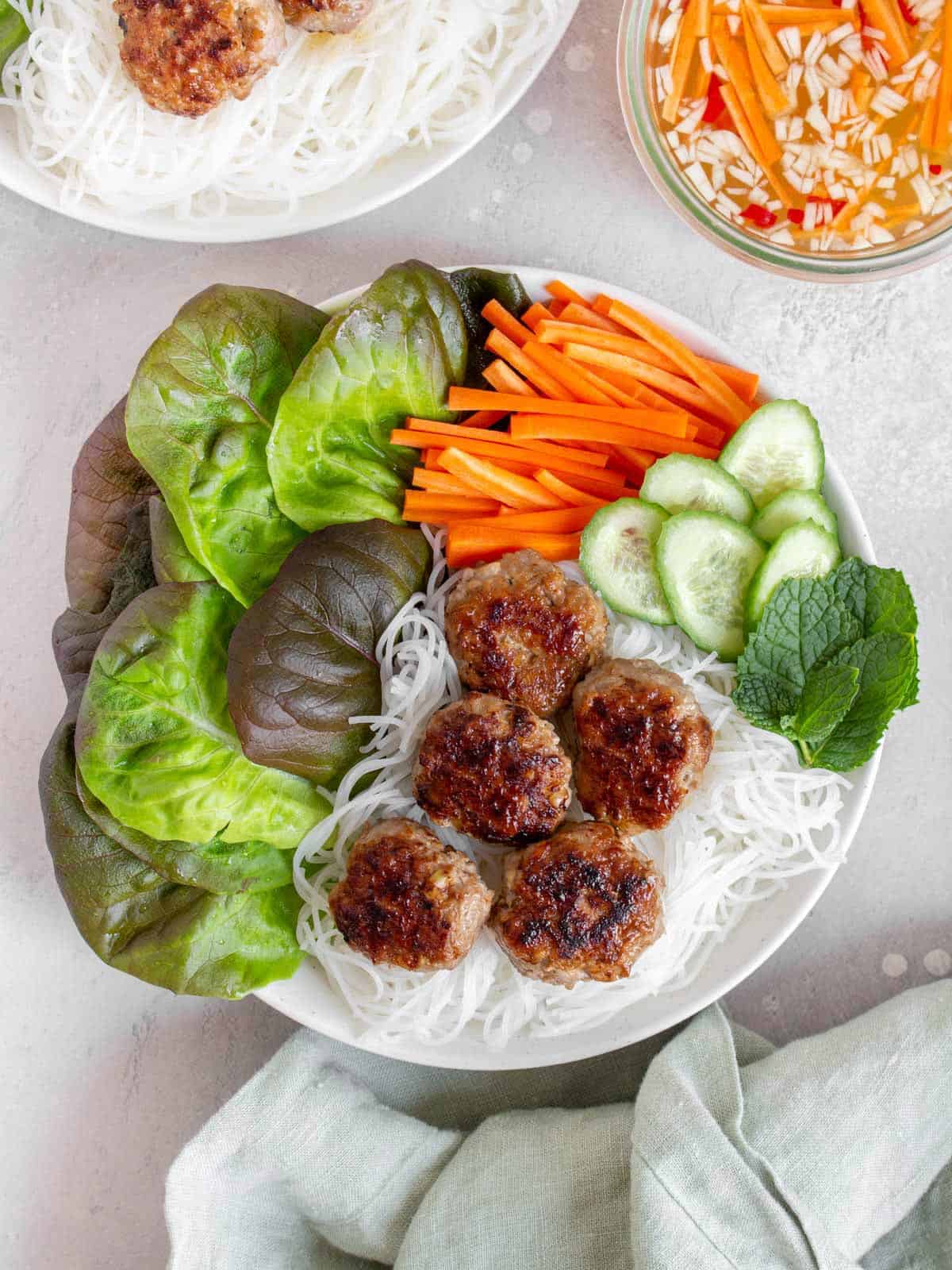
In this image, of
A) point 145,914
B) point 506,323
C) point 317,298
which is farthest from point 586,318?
point 145,914

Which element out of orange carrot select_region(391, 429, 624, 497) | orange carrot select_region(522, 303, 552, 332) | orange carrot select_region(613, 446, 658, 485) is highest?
orange carrot select_region(522, 303, 552, 332)

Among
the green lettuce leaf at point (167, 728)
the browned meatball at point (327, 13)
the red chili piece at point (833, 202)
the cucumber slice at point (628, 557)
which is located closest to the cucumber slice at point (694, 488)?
the cucumber slice at point (628, 557)

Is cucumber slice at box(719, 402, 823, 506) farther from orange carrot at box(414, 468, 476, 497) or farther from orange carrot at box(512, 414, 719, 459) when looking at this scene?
orange carrot at box(414, 468, 476, 497)

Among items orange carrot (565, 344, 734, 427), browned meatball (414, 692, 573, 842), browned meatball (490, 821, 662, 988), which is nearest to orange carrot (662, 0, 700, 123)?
orange carrot (565, 344, 734, 427)

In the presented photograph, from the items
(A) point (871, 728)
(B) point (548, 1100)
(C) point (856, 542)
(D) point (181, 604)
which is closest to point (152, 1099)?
(B) point (548, 1100)

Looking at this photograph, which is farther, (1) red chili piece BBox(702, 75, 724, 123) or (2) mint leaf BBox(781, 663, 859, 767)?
(1) red chili piece BBox(702, 75, 724, 123)

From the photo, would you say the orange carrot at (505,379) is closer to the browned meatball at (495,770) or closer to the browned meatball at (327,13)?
the browned meatball at (495,770)
